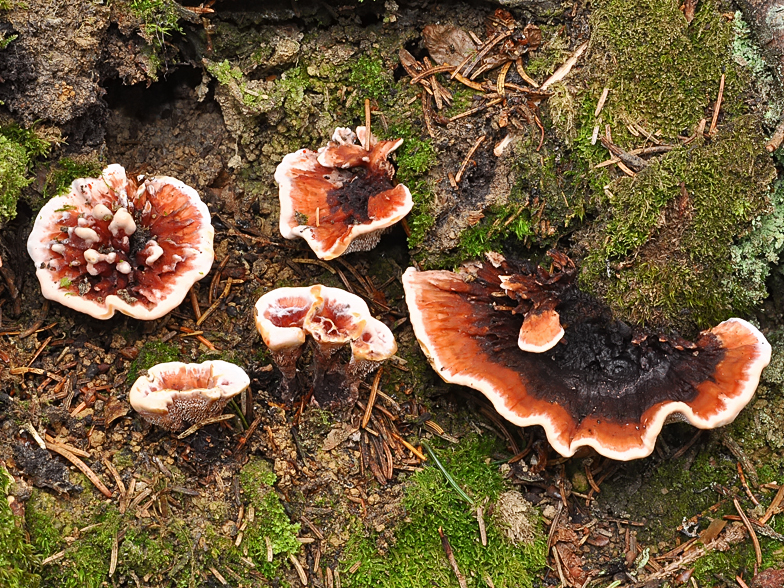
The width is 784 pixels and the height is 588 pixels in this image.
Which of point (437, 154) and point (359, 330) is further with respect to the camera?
point (437, 154)

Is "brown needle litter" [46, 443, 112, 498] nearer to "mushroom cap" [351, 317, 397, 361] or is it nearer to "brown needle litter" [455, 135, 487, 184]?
"mushroom cap" [351, 317, 397, 361]

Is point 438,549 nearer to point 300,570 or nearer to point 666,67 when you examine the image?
point 300,570

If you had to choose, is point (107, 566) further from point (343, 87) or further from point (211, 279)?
point (343, 87)

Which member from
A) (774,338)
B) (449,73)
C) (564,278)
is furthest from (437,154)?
(774,338)

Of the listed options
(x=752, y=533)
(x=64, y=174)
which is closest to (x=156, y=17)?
(x=64, y=174)

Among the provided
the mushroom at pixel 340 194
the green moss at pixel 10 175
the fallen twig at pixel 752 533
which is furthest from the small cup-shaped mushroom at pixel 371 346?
the fallen twig at pixel 752 533

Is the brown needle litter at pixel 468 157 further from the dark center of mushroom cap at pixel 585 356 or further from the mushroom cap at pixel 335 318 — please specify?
the mushroom cap at pixel 335 318
